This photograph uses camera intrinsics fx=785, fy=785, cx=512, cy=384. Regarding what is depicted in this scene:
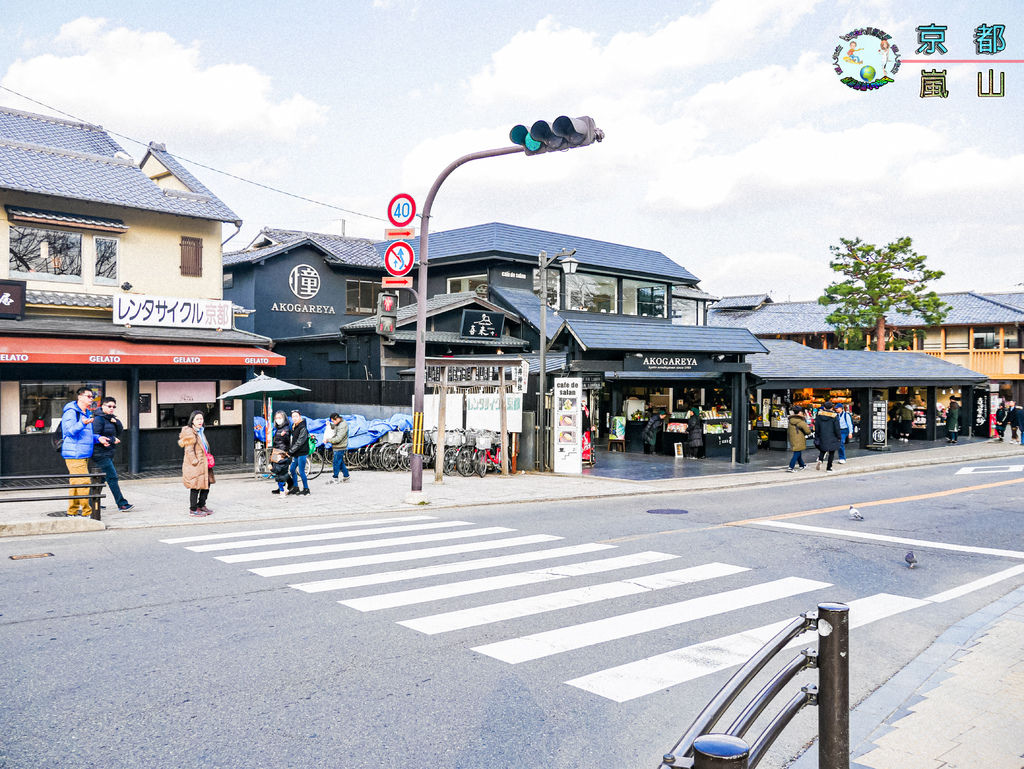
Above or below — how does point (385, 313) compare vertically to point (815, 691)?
above

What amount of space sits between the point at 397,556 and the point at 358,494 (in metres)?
6.83

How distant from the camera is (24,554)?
10375mm

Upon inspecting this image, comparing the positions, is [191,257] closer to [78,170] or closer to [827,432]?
[78,170]

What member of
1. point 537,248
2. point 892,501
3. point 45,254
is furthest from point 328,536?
point 537,248

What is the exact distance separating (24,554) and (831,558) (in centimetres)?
1075

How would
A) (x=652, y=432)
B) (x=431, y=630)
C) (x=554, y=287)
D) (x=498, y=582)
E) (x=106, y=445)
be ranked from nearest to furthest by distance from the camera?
(x=431, y=630)
(x=498, y=582)
(x=106, y=445)
(x=652, y=432)
(x=554, y=287)

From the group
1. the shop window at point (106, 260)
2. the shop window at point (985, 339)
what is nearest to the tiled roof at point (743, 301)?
the shop window at point (985, 339)

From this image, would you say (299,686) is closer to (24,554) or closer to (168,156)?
(24,554)

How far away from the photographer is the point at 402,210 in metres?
16.1

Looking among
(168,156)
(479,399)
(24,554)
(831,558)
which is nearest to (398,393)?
(479,399)

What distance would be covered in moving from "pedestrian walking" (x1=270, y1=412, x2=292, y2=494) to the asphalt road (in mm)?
3270

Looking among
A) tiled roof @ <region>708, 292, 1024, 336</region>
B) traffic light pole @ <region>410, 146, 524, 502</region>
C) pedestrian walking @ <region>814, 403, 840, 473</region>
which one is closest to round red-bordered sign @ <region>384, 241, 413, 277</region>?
traffic light pole @ <region>410, 146, 524, 502</region>

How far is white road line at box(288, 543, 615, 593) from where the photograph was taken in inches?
347

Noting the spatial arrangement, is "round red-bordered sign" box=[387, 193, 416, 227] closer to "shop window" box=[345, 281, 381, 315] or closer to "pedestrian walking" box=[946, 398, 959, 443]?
"shop window" box=[345, 281, 381, 315]
